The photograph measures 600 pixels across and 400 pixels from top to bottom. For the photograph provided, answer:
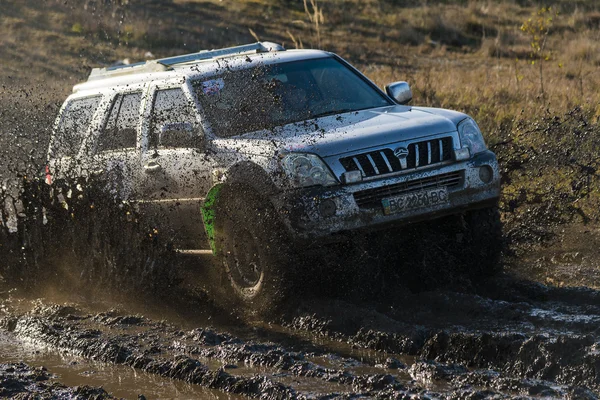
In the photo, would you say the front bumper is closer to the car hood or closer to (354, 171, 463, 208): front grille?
(354, 171, 463, 208): front grille

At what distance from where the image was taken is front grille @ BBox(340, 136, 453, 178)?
6.56 meters

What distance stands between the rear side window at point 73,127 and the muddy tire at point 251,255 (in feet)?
6.94

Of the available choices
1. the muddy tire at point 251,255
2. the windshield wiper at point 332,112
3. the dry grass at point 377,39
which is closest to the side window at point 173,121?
the muddy tire at point 251,255

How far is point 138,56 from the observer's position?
2973 cm

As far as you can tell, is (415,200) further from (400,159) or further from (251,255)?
(251,255)

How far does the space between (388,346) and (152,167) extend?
2758 millimetres

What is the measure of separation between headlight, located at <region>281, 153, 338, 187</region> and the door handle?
1501mm

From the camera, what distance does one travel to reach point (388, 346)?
5.74 m

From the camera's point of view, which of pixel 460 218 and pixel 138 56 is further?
pixel 138 56

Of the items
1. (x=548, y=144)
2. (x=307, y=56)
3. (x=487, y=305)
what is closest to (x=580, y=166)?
(x=548, y=144)

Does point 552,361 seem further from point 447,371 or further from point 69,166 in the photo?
point 69,166

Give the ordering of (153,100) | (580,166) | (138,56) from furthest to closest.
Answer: (138,56) < (580,166) < (153,100)

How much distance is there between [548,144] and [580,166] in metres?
0.36

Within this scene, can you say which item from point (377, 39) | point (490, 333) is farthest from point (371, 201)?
point (377, 39)
